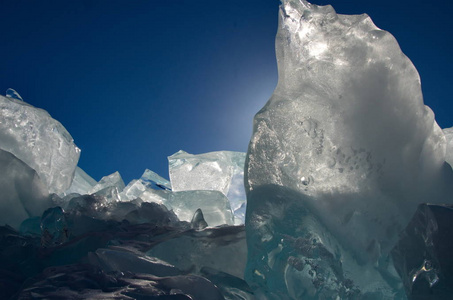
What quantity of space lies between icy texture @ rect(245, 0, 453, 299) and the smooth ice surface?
3.65m

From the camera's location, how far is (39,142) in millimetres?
4879

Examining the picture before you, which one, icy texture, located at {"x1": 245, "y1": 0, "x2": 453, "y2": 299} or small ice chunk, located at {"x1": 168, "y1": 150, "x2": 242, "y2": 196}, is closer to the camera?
icy texture, located at {"x1": 245, "y1": 0, "x2": 453, "y2": 299}

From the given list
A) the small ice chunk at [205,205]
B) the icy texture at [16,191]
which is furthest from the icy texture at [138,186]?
the icy texture at [16,191]

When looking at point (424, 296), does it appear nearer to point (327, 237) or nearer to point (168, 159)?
point (327, 237)

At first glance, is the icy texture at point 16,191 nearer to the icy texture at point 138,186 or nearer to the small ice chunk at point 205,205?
the small ice chunk at point 205,205

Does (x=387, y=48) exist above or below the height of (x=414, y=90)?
above

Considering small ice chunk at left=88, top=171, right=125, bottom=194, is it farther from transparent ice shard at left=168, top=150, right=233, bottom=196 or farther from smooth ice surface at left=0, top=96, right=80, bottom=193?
smooth ice surface at left=0, top=96, right=80, bottom=193

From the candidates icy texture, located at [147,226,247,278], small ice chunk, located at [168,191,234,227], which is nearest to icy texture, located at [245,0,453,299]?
icy texture, located at [147,226,247,278]

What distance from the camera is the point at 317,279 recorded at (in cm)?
206

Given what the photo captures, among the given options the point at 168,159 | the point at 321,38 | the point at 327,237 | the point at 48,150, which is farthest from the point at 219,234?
the point at 168,159

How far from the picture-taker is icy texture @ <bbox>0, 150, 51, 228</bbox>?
3586 mm

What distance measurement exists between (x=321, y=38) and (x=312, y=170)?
0.89 meters

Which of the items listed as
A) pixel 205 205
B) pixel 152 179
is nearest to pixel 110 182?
pixel 152 179

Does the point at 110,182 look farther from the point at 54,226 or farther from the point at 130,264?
the point at 130,264
